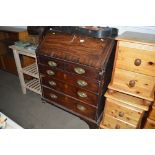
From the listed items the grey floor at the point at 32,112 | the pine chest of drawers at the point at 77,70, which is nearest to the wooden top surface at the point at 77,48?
the pine chest of drawers at the point at 77,70

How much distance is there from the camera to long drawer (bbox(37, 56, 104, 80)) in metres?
1.27

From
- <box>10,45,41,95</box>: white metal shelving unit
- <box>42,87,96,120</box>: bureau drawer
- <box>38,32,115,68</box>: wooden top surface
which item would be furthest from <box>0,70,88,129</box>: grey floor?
<box>38,32,115,68</box>: wooden top surface

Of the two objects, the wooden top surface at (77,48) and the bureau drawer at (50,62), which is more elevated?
the wooden top surface at (77,48)

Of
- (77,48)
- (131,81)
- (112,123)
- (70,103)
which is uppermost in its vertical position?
(77,48)

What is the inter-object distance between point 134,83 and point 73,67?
579 mm

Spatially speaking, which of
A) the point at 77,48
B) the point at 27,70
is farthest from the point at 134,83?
the point at 27,70

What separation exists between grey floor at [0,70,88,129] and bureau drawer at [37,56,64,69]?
83 centimetres

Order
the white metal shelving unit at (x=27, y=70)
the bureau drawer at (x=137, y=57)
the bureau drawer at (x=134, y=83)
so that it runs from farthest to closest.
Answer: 1. the white metal shelving unit at (x=27, y=70)
2. the bureau drawer at (x=134, y=83)
3. the bureau drawer at (x=137, y=57)

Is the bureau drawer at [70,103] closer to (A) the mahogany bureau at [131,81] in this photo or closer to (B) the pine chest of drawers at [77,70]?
(B) the pine chest of drawers at [77,70]

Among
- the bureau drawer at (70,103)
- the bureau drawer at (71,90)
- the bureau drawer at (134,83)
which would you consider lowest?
the bureau drawer at (70,103)

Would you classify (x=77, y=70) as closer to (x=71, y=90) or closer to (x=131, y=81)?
(x=71, y=90)

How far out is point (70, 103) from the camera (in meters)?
1.66

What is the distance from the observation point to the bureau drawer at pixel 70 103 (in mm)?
1542

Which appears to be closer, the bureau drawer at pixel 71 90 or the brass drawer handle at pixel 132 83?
the brass drawer handle at pixel 132 83
